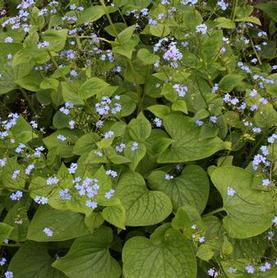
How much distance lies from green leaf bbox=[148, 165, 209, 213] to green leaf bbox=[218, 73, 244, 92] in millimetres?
548

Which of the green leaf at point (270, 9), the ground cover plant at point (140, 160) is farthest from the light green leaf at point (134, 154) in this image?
the green leaf at point (270, 9)

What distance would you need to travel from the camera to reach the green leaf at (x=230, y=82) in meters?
3.11

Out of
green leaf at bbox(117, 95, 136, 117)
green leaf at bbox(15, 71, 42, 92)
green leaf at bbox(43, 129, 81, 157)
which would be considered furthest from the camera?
green leaf at bbox(15, 71, 42, 92)

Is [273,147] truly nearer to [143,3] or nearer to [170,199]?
[170,199]

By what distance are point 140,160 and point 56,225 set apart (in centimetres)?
58

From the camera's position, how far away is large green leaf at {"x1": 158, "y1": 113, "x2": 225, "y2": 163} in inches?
113

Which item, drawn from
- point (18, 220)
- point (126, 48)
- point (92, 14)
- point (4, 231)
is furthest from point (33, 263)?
point (92, 14)

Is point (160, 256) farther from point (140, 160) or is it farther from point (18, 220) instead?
point (18, 220)

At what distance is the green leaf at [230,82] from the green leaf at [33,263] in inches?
54.0

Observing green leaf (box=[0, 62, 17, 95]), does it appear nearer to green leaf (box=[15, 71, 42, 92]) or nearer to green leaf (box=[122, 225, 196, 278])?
green leaf (box=[15, 71, 42, 92])

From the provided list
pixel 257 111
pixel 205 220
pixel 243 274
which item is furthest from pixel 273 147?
pixel 243 274

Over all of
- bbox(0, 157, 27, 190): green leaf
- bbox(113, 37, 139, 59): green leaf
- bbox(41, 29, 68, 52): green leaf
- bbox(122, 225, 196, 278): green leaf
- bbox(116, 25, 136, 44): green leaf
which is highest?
bbox(41, 29, 68, 52): green leaf

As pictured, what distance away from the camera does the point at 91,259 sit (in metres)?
2.71

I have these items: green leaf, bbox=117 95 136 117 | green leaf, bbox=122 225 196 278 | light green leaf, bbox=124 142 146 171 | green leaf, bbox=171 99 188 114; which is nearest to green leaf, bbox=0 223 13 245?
green leaf, bbox=122 225 196 278
